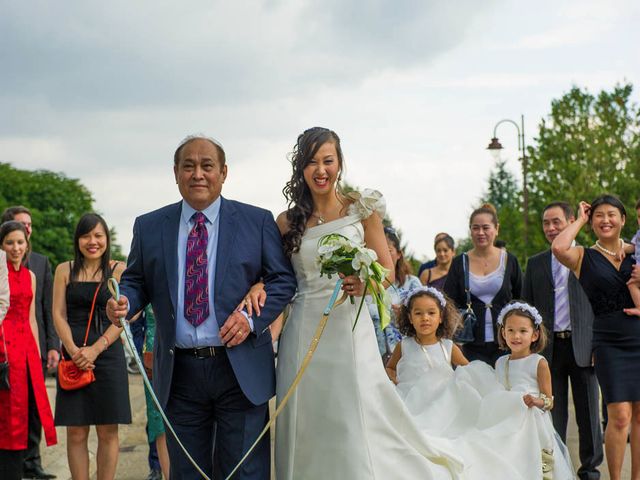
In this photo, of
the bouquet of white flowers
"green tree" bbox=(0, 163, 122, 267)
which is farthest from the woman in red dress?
"green tree" bbox=(0, 163, 122, 267)

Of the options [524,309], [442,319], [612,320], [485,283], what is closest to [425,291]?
[442,319]

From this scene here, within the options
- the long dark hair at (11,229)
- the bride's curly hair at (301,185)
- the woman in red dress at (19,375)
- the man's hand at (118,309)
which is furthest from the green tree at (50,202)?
the man's hand at (118,309)

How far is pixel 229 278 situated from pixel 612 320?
4.08 metres

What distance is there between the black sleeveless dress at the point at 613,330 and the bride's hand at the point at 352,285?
126 inches

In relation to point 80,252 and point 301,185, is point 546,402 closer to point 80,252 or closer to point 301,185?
point 301,185

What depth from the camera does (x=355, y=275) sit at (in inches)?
227

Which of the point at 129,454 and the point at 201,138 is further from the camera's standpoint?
the point at 129,454

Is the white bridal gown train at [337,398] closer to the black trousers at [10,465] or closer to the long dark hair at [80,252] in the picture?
the long dark hair at [80,252]

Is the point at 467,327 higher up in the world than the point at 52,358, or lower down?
higher up

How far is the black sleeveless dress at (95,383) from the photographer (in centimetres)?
783

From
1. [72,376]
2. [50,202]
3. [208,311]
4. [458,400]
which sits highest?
[50,202]

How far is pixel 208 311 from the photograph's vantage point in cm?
539

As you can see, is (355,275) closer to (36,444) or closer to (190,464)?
(190,464)

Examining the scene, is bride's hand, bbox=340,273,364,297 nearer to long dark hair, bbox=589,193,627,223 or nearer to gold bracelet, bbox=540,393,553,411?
gold bracelet, bbox=540,393,553,411
